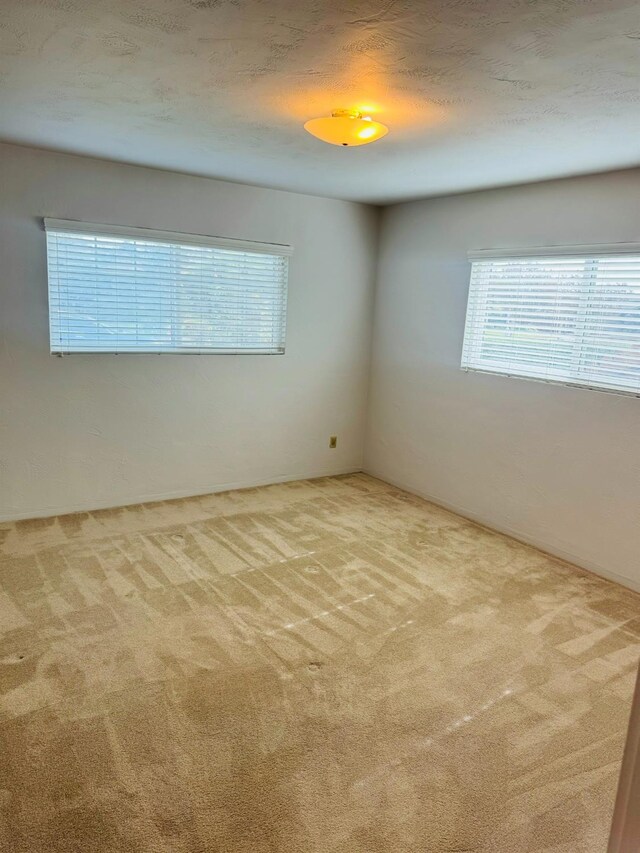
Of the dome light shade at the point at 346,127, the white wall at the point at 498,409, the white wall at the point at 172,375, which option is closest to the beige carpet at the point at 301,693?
the white wall at the point at 498,409

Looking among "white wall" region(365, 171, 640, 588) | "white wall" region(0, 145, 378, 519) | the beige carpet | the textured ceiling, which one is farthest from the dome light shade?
the beige carpet

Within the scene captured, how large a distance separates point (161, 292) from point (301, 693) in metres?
2.98

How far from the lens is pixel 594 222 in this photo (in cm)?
333

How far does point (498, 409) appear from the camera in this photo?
158 inches

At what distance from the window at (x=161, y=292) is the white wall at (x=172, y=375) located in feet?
0.29

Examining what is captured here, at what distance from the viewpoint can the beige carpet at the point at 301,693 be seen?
5.60 ft

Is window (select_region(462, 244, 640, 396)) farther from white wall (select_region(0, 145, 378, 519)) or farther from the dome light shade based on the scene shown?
the dome light shade

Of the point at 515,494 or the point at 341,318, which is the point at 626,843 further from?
the point at 341,318

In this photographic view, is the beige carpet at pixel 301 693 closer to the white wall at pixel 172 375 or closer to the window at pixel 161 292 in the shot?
the white wall at pixel 172 375

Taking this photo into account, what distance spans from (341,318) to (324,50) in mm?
3209

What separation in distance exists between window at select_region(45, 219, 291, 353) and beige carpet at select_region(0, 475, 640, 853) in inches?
54.9

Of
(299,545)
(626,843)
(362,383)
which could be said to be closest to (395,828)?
(626,843)

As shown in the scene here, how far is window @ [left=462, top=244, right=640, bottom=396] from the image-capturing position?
10.6ft

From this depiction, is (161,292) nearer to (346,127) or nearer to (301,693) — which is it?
(346,127)
